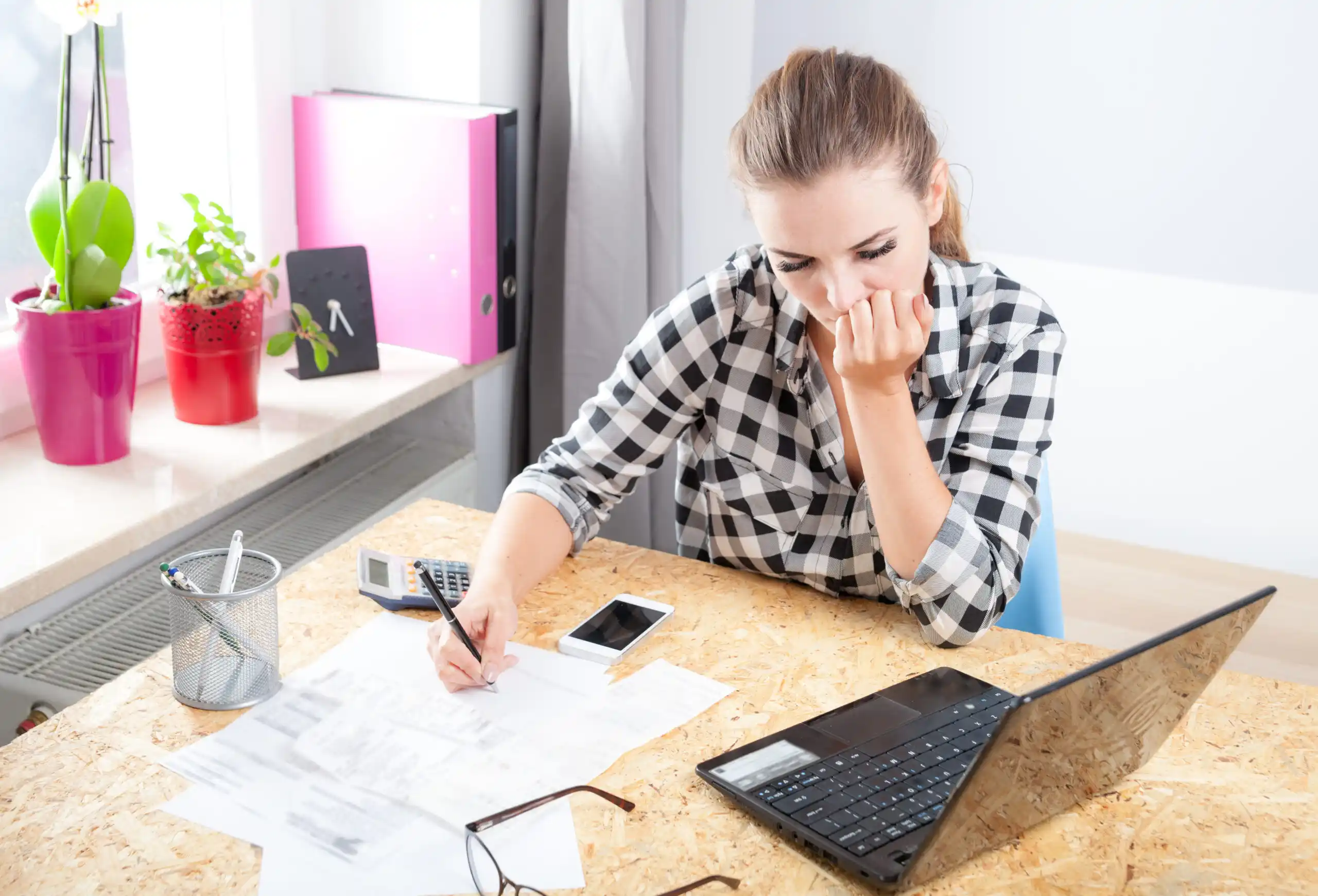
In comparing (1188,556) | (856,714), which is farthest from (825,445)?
(1188,556)

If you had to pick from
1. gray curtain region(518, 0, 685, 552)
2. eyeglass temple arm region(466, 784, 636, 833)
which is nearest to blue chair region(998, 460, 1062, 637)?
eyeglass temple arm region(466, 784, 636, 833)

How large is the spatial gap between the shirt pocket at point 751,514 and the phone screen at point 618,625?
22cm

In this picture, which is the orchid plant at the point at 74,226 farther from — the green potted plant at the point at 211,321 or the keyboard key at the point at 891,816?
the keyboard key at the point at 891,816

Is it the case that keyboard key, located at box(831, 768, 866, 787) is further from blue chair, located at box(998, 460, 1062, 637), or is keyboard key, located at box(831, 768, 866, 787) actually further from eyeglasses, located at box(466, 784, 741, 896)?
blue chair, located at box(998, 460, 1062, 637)

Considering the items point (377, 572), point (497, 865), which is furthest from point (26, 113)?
point (497, 865)

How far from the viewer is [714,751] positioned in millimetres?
972

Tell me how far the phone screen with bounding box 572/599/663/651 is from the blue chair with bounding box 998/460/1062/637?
0.44 meters

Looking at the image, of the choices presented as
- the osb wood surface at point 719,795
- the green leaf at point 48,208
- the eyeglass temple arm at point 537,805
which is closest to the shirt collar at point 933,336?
the osb wood surface at point 719,795

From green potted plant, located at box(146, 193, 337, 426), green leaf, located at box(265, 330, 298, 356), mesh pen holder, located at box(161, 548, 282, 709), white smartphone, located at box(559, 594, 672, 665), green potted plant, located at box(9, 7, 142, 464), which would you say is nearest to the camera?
mesh pen holder, located at box(161, 548, 282, 709)

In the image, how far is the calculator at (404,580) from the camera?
117cm

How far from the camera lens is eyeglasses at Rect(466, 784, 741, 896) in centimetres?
81

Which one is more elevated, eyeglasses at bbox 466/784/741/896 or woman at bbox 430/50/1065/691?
woman at bbox 430/50/1065/691

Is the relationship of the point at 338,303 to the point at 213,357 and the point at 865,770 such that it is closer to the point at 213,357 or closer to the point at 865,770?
the point at 213,357

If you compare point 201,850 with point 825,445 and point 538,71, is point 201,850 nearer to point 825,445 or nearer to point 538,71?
point 825,445
